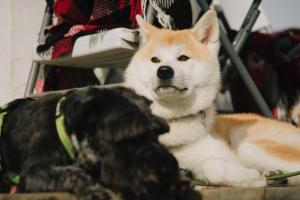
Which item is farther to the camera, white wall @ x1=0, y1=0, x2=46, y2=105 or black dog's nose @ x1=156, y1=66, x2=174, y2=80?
white wall @ x1=0, y1=0, x2=46, y2=105

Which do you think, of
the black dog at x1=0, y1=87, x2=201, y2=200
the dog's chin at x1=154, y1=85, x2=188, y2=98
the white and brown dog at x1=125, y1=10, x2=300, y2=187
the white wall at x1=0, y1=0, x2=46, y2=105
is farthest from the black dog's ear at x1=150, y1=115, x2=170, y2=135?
the white wall at x1=0, y1=0, x2=46, y2=105

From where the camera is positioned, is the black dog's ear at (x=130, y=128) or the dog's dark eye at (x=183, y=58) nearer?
the black dog's ear at (x=130, y=128)

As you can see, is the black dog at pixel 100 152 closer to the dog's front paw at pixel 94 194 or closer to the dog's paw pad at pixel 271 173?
the dog's front paw at pixel 94 194

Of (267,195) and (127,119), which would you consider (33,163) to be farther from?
(267,195)

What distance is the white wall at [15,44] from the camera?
2.99 m

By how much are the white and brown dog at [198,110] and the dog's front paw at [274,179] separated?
0.15 feet

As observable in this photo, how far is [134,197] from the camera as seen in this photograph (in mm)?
1111

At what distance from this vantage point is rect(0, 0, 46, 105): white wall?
118 inches

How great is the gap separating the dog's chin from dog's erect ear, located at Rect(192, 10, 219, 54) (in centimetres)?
32

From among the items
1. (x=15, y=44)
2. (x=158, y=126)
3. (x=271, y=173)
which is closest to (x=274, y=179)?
(x=271, y=173)

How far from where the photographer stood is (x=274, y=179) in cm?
168

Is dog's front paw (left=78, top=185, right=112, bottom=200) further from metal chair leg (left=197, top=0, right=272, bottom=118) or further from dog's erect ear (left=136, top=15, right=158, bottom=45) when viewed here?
metal chair leg (left=197, top=0, right=272, bottom=118)

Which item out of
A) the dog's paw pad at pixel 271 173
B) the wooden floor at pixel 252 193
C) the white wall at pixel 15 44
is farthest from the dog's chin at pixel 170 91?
the white wall at pixel 15 44

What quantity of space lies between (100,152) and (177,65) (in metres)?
0.79
